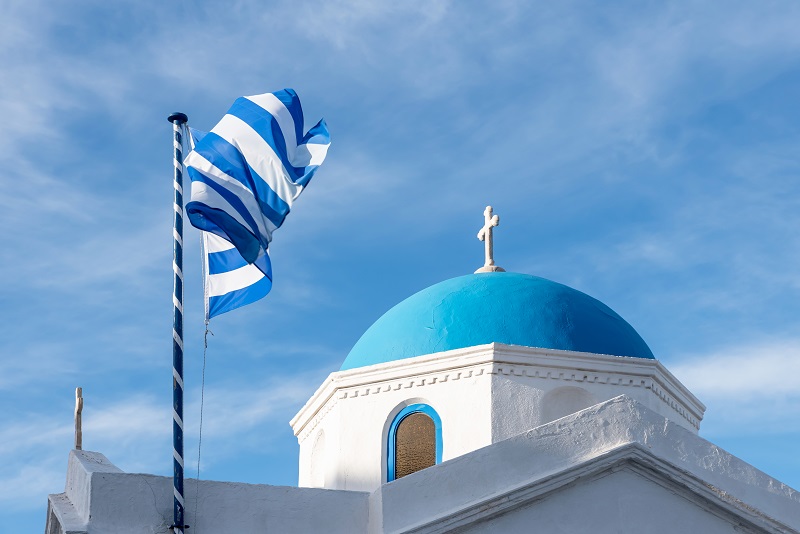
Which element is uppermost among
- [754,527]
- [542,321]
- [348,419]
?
[542,321]

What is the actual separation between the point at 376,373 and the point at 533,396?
1.76 m

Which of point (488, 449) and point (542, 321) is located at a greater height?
point (542, 321)

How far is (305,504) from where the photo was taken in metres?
11.1

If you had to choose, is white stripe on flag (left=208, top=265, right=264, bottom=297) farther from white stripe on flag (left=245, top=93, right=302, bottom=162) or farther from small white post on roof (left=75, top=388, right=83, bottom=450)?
small white post on roof (left=75, top=388, right=83, bottom=450)

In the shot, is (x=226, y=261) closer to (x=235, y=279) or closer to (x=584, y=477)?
(x=235, y=279)

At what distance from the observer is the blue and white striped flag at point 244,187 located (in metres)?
11.1

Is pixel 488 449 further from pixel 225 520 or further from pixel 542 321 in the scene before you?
pixel 542 321

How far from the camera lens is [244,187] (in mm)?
11273

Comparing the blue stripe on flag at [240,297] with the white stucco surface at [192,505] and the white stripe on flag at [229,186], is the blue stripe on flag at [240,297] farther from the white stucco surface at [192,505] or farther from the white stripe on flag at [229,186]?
the white stucco surface at [192,505]

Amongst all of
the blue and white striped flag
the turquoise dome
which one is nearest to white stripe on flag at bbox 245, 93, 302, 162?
the blue and white striped flag

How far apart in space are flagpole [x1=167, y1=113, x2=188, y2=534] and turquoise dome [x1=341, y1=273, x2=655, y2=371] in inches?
163

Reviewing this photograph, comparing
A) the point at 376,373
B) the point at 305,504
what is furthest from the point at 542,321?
A: the point at 305,504

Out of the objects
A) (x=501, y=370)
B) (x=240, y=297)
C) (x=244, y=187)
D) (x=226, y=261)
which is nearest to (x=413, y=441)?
(x=501, y=370)

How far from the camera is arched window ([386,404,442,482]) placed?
1387cm
